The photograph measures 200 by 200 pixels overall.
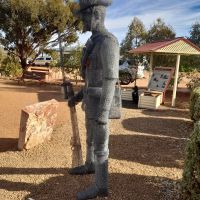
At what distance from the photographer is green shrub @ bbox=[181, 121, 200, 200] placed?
3.75 metres

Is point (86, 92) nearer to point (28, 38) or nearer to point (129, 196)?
point (129, 196)

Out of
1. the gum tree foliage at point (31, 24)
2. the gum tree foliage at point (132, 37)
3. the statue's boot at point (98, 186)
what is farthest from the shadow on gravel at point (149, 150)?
the gum tree foliage at point (132, 37)

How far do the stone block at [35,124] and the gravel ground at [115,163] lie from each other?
156 mm

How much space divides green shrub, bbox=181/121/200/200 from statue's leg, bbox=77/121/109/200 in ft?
3.11

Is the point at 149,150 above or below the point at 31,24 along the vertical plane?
below

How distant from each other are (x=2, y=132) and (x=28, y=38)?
15300 millimetres

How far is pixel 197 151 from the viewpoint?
3.78 meters

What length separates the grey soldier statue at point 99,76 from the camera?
150 inches

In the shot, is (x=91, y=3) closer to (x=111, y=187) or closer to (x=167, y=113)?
(x=111, y=187)

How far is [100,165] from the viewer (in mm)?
4070

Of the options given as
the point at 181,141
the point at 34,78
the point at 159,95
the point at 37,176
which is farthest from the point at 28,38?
the point at 37,176

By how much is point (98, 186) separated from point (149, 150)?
2.57 metres

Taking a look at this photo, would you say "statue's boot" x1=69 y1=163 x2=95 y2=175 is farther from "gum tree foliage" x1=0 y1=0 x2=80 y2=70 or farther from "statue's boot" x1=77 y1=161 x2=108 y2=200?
"gum tree foliage" x1=0 y1=0 x2=80 y2=70

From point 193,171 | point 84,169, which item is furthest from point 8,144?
point 193,171
